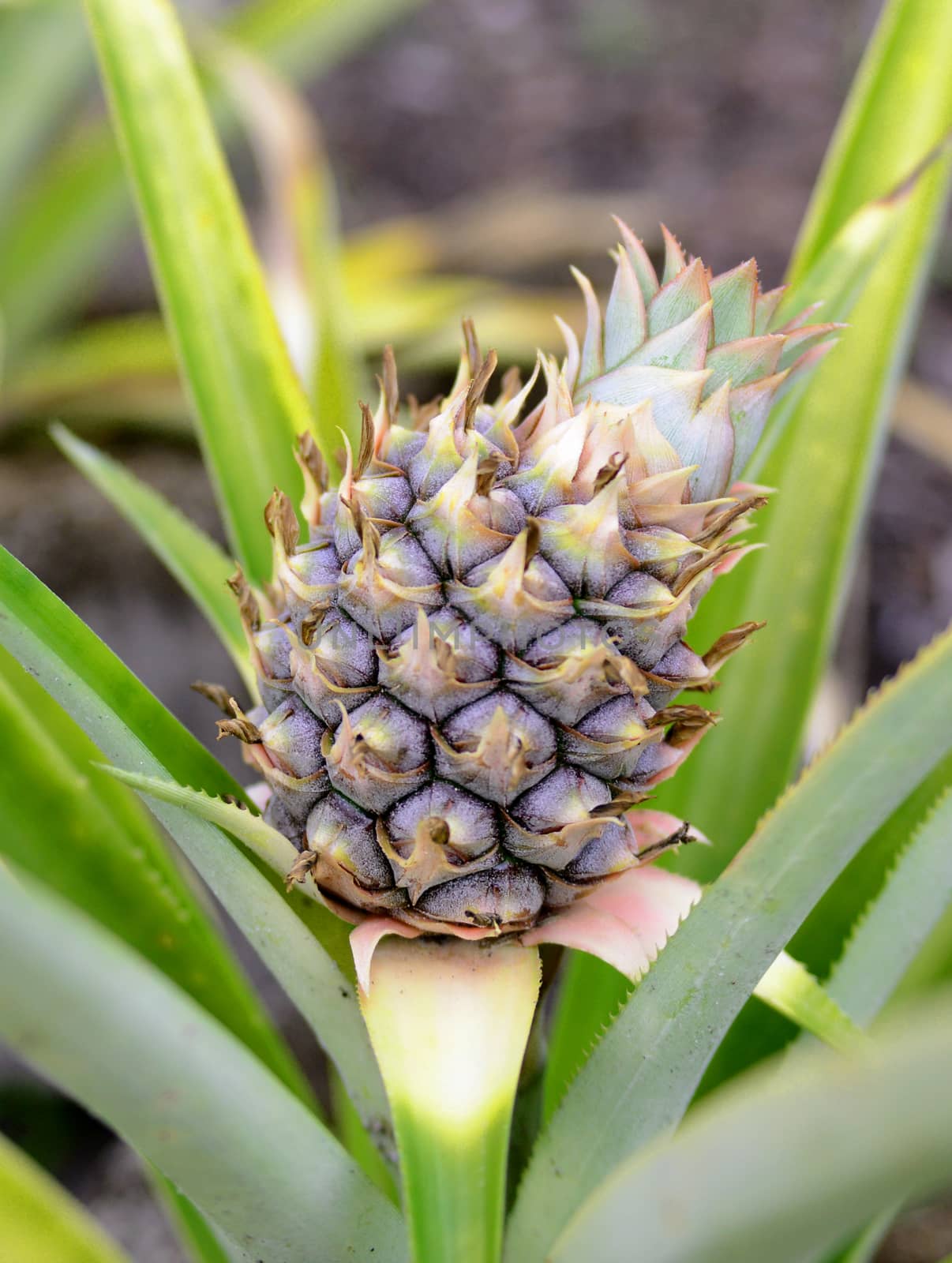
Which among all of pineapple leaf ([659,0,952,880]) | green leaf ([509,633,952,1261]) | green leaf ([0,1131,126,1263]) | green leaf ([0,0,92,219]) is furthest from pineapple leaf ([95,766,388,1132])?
green leaf ([0,0,92,219])

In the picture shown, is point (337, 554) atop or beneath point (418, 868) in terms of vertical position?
atop

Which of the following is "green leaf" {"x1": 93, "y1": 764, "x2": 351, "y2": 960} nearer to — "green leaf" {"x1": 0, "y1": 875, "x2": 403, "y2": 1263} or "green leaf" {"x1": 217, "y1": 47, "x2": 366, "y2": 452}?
"green leaf" {"x1": 0, "y1": 875, "x2": 403, "y2": 1263}

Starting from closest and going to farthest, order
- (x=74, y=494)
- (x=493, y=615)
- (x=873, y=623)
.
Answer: (x=493, y=615)
(x=74, y=494)
(x=873, y=623)

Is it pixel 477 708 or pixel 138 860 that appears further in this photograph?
pixel 138 860

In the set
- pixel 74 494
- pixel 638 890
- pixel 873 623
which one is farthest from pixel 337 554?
pixel 873 623

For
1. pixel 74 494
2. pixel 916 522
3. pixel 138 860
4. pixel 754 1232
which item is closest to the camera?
pixel 754 1232

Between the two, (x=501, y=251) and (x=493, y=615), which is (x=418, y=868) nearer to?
(x=493, y=615)

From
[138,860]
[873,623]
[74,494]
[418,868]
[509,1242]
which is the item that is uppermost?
[74,494]
